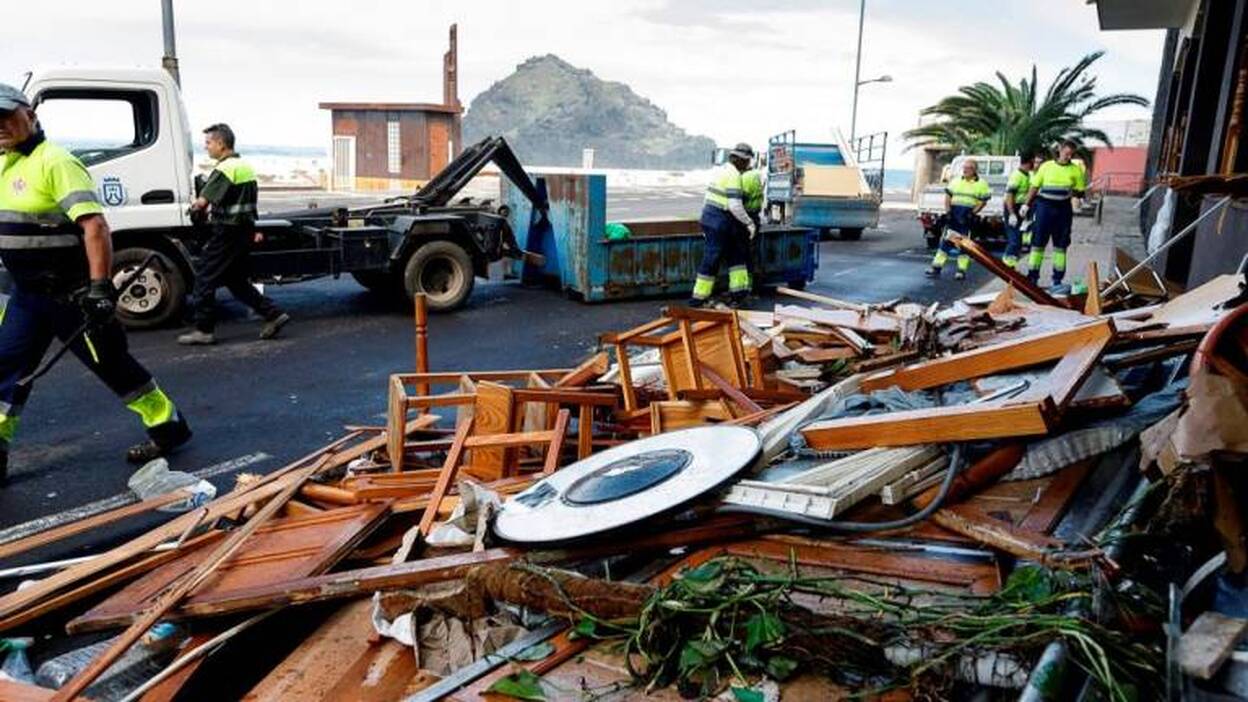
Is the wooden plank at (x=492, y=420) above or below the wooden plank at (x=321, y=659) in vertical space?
above

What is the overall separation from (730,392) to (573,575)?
1852mm

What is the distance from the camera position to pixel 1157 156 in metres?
19.6

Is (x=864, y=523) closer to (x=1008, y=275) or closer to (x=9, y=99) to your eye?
(x=1008, y=275)

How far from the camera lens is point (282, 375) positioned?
7004 mm

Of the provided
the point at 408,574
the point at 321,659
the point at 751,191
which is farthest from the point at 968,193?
the point at 321,659

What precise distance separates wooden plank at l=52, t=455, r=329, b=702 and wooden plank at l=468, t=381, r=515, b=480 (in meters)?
0.77

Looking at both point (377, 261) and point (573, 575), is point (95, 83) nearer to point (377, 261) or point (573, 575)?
point (377, 261)

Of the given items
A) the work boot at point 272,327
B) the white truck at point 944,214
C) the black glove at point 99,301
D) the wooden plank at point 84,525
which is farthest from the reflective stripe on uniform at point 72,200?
the white truck at point 944,214

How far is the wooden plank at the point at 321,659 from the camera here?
103 inches

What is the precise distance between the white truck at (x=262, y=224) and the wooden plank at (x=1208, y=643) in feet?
25.8

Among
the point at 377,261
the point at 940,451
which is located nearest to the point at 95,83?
the point at 377,261

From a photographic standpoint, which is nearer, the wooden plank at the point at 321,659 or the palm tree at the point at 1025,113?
the wooden plank at the point at 321,659

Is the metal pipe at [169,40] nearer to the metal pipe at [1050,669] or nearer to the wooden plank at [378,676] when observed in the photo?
the wooden plank at [378,676]

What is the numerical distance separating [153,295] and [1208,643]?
8364 mm
